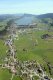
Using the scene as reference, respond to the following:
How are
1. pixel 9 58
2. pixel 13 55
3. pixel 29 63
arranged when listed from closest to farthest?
pixel 29 63, pixel 9 58, pixel 13 55

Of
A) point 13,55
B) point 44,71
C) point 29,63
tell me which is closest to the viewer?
point 44,71

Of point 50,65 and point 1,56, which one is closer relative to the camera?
point 50,65

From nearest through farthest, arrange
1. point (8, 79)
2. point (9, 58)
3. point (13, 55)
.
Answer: point (8, 79) < point (9, 58) < point (13, 55)

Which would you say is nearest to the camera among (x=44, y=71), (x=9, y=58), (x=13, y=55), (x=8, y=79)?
(x=8, y=79)

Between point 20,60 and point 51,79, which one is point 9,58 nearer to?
point 20,60

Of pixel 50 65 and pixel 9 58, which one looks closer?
pixel 50 65

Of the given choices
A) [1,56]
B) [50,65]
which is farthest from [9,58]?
[50,65]

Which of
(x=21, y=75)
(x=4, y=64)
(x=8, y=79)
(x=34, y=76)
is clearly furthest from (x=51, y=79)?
(x=4, y=64)

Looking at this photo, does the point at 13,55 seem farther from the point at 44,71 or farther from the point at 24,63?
the point at 44,71
